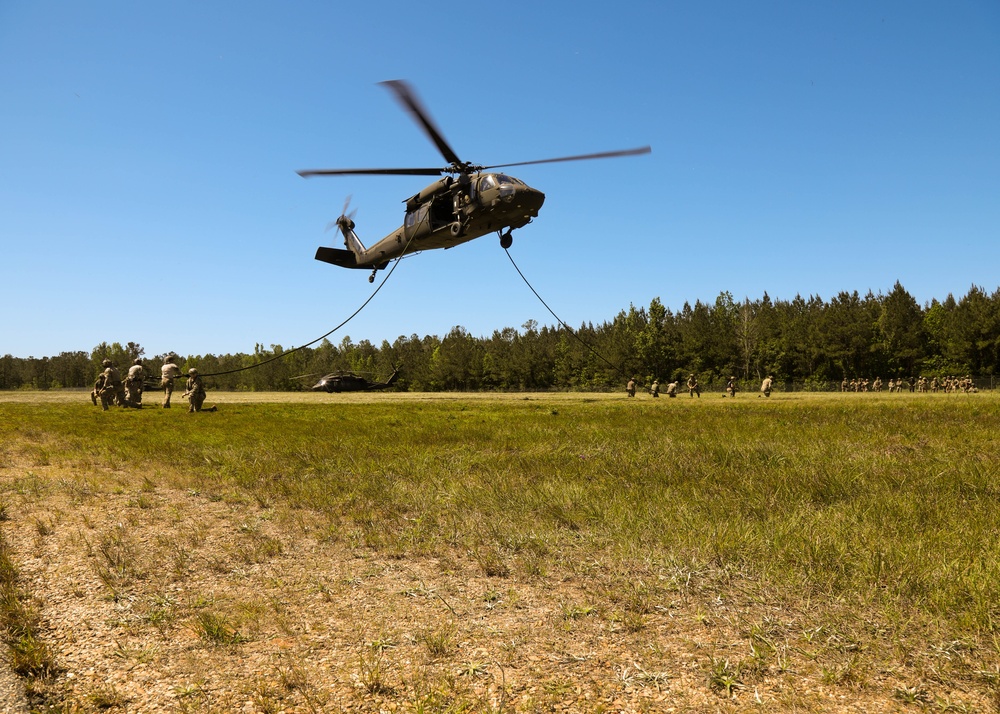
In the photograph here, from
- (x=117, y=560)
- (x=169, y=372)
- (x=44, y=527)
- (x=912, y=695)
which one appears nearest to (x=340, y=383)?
(x=169, y=372)

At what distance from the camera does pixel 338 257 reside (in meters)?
24.5

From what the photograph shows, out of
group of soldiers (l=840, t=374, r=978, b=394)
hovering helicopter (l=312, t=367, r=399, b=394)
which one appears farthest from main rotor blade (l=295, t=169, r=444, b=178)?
group of soldiers (l=840, t=374, r=978, b=394)

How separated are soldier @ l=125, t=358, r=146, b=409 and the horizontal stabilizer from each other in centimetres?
905

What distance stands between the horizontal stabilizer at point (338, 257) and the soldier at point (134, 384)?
905 centimetres

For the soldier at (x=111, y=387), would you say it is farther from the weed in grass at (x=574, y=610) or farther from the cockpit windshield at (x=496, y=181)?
the weed in grass at (x=574, y=610)

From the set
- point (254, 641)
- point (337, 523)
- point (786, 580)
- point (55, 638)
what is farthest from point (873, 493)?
point (55, 638)

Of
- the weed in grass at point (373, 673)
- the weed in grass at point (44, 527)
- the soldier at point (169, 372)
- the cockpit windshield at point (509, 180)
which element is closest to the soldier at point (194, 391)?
the soldier at point (169, 372)

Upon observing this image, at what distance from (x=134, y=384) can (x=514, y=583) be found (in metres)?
25.0

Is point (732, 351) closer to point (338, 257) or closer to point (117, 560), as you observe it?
point (338, 257)

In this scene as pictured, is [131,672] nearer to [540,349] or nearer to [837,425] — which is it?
[837,425]

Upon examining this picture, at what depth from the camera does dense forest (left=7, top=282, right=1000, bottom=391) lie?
3228 inches

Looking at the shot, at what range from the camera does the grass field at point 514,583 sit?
138 inches

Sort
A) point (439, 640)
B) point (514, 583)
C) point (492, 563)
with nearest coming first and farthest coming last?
1. point (439, 640)
2. point (514, 583)
3. point (492, 563)

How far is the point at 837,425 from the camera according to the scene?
1545cm
